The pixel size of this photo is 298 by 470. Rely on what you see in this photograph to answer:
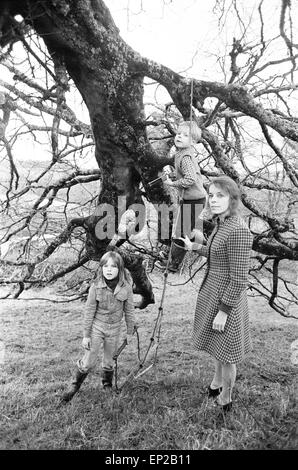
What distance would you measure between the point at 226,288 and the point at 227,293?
7cm

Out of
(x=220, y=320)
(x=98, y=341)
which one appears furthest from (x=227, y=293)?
(x=98, y=341)

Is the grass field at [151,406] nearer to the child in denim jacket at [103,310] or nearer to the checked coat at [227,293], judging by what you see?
the child in denim jacket at [103,310]

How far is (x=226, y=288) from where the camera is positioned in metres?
2.50

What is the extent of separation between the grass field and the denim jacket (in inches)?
24.3

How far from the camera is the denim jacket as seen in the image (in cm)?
316

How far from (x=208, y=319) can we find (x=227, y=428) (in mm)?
719

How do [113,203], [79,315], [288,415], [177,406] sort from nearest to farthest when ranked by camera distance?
[288,415] < [177,406] < [113,203] < [79,315]

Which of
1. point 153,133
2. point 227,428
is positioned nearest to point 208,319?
point 227,428

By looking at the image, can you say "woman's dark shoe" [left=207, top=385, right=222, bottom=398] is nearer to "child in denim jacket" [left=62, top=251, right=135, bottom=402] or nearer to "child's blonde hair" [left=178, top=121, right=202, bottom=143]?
"child in denim jacket" [left=62, top=251, right=135, bottom=402]

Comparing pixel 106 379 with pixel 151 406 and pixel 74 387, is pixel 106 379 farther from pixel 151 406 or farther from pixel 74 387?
pixel 151 406

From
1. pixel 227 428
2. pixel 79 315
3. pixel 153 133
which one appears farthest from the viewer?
pixel 79 315

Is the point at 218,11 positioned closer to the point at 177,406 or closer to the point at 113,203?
the point at 113,203

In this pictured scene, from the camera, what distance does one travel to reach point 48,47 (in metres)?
2.62

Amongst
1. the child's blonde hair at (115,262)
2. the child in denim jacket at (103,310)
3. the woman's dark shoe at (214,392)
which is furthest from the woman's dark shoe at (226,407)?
the child's blonde hair at (115,262)
